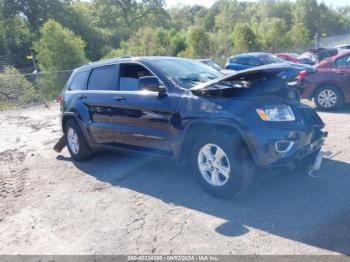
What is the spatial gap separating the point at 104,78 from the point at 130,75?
67cm

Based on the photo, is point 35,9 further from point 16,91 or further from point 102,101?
point 102,101

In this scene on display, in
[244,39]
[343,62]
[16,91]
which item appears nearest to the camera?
[343,62]

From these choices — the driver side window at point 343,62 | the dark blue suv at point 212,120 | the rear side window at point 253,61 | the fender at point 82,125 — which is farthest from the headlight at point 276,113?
the rear side window at point 253,61

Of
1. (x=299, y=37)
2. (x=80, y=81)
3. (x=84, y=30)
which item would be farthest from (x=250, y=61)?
(x=84, y=30)

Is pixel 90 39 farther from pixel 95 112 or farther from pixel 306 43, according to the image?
pixel 95 112

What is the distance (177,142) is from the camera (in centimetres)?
471

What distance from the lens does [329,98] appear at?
9.45m

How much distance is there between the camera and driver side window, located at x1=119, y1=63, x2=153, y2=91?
539 centimetres

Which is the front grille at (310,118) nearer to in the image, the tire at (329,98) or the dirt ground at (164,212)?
the dirt ground at (164,212)

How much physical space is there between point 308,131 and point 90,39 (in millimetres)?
40275

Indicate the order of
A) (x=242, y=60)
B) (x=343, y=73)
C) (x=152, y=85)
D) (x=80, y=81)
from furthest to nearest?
1. (x=242, y=60)
2. (x=343, y=73)
3. (x=80, y=81)
4. (x=152, y=85)

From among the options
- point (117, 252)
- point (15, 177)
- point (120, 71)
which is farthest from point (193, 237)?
point (15, 177)

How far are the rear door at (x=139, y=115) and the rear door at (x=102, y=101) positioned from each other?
14 cm

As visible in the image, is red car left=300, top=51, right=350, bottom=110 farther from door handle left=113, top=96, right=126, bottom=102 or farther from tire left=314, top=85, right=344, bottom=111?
door handle left=113, top=96, right=126, bottom=102
